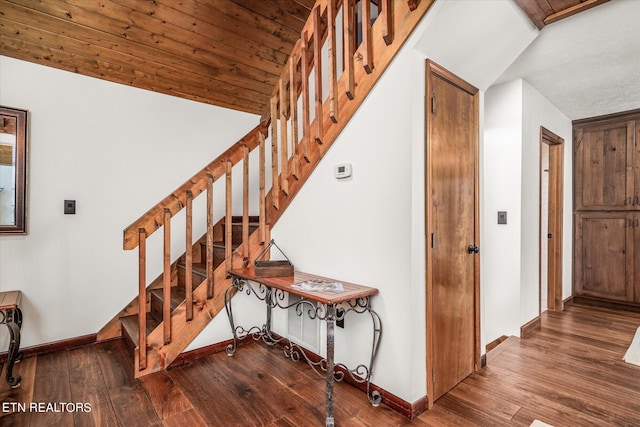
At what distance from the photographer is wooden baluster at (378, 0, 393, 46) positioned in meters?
1.88

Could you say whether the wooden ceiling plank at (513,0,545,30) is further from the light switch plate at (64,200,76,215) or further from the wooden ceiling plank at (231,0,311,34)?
the light switch plate at (64,200,76,215)

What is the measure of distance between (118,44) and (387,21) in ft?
7.09

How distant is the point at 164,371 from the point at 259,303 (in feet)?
2.79

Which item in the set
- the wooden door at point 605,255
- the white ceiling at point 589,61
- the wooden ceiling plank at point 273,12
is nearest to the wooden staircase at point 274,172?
the wooden ceiling plank at point 273,12

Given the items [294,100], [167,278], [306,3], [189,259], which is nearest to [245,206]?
[189,259]

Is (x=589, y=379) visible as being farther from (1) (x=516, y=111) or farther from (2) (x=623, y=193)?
(2) (x=623, y=193)

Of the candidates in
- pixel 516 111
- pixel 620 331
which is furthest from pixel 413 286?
pixel 620 331

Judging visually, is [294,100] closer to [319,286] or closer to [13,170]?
[319,286]

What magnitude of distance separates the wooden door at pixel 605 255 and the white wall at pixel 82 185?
4.80 m

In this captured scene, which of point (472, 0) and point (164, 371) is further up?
point (472, 0)

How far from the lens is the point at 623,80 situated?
3.02 meters

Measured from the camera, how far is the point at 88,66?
108 inches

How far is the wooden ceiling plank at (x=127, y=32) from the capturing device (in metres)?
2.30

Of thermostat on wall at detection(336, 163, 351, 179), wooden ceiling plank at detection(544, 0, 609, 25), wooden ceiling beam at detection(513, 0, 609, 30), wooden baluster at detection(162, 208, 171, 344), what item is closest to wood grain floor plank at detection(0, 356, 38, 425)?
wooden baluster at detection(162, 208, 171, 344)
